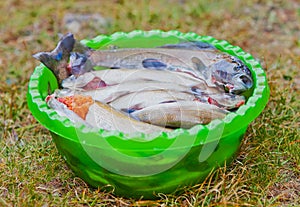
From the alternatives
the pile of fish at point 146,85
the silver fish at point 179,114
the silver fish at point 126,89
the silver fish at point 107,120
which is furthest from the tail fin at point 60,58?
the silver fish at point 179,114

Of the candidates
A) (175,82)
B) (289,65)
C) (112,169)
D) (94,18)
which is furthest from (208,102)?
(94,18)

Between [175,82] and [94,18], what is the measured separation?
1.51 metres

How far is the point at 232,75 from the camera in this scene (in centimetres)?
225

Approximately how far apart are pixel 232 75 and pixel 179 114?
31 centimetres

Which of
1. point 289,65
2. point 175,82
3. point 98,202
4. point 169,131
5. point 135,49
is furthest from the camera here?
point 289,65

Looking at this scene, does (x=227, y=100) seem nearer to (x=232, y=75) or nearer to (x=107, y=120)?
(x=232, y=75)

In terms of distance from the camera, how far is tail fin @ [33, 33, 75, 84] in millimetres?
2289

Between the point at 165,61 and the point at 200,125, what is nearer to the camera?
the point at 200,125

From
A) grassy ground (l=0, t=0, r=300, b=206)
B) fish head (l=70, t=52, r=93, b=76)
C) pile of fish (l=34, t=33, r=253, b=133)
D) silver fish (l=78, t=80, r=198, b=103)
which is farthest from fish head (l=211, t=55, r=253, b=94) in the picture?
fish head (l=70, t=52, r=93, b=76)

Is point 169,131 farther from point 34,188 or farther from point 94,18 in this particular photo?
point 94,18

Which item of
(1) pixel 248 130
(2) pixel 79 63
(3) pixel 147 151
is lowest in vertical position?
(1) pixel 248 130

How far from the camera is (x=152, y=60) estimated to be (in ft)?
8.04

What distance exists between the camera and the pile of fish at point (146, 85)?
2094 mm

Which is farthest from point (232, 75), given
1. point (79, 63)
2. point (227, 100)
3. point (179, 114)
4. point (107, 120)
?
point (79, 63)
